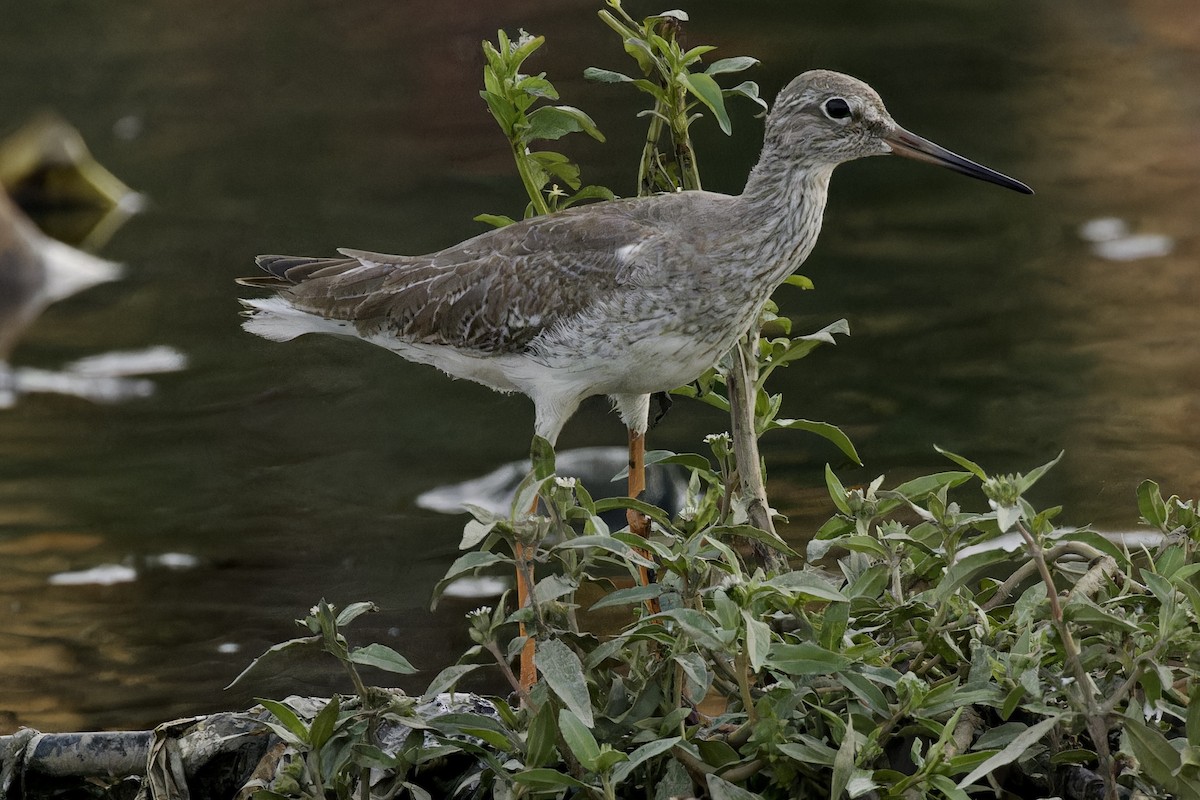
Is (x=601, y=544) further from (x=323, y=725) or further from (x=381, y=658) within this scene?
(x=323, y=725)

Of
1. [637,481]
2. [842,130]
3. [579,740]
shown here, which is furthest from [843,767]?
[842,130]

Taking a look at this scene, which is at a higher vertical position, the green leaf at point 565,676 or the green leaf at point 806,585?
the green leaf at point 806,585

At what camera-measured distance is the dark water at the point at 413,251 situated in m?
5.08

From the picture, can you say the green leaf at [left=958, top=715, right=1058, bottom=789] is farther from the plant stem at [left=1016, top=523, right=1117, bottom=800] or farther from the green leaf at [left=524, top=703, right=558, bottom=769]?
the green leaf at [left=524, top=703, right=558, bottom=769]

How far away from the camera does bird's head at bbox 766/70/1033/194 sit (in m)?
3.47

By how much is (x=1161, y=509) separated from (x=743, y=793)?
0.99 metres

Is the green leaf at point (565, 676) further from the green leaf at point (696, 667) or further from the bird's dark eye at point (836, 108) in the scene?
the bird's dark eye at point (836, 108)

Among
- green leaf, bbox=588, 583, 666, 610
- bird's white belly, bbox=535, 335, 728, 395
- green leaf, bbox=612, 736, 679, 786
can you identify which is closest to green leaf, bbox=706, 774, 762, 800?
green leaf, bbox=612, 736, 679, 786

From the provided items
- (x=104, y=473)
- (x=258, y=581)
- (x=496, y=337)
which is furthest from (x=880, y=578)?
(x=104, y=473)

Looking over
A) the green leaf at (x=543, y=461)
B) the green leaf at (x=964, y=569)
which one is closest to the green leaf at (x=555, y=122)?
the green leaf at (x=543, y=461)

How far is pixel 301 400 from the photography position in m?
6.55

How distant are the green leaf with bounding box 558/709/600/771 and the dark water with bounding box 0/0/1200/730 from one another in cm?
218

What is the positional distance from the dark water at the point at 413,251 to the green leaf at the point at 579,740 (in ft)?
7.15

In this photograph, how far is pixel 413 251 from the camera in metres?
7.52
